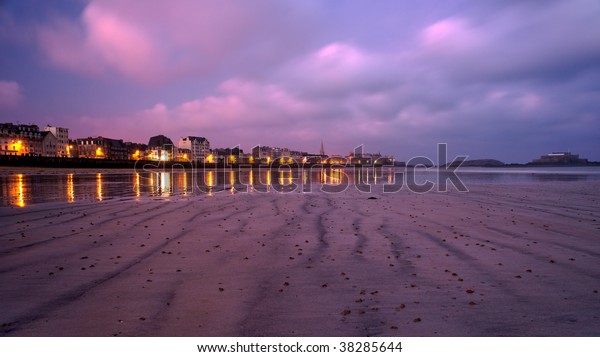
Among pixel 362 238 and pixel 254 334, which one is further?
pixel 362 238

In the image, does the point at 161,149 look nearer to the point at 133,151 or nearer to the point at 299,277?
the point at 133,151

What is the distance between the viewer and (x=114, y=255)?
24.8ft

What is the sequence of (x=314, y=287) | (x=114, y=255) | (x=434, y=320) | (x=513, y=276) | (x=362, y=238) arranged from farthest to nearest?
1. (x=362, y=238)
2. (x=114, y=255)
3. (x=513, y=276)
4. (x=314, y=287)
5. (x=434, y=320)

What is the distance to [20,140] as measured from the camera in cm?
12406

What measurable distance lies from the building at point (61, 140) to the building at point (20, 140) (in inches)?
317

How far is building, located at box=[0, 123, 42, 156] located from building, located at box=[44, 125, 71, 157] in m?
8.06

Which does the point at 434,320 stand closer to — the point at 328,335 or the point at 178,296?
the point at 328,335

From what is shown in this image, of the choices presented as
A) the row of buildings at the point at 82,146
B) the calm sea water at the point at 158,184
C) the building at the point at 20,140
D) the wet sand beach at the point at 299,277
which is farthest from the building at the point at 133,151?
the wet sand beach at the point at 299,277

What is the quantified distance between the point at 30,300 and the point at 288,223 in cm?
721

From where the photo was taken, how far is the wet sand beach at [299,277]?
14.4 ft

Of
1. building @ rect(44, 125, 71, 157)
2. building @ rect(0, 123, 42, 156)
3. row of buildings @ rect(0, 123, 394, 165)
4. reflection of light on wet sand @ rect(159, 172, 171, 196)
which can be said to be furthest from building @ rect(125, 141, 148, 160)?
reflection of light on wet sand @ rect(159, 172, 171, 196)

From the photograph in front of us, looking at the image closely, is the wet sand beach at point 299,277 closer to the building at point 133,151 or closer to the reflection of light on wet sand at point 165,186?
the reflection of light on wet sand at point 165,186

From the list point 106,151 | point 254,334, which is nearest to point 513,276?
point 254,334

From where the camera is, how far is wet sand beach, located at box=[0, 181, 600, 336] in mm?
4395
